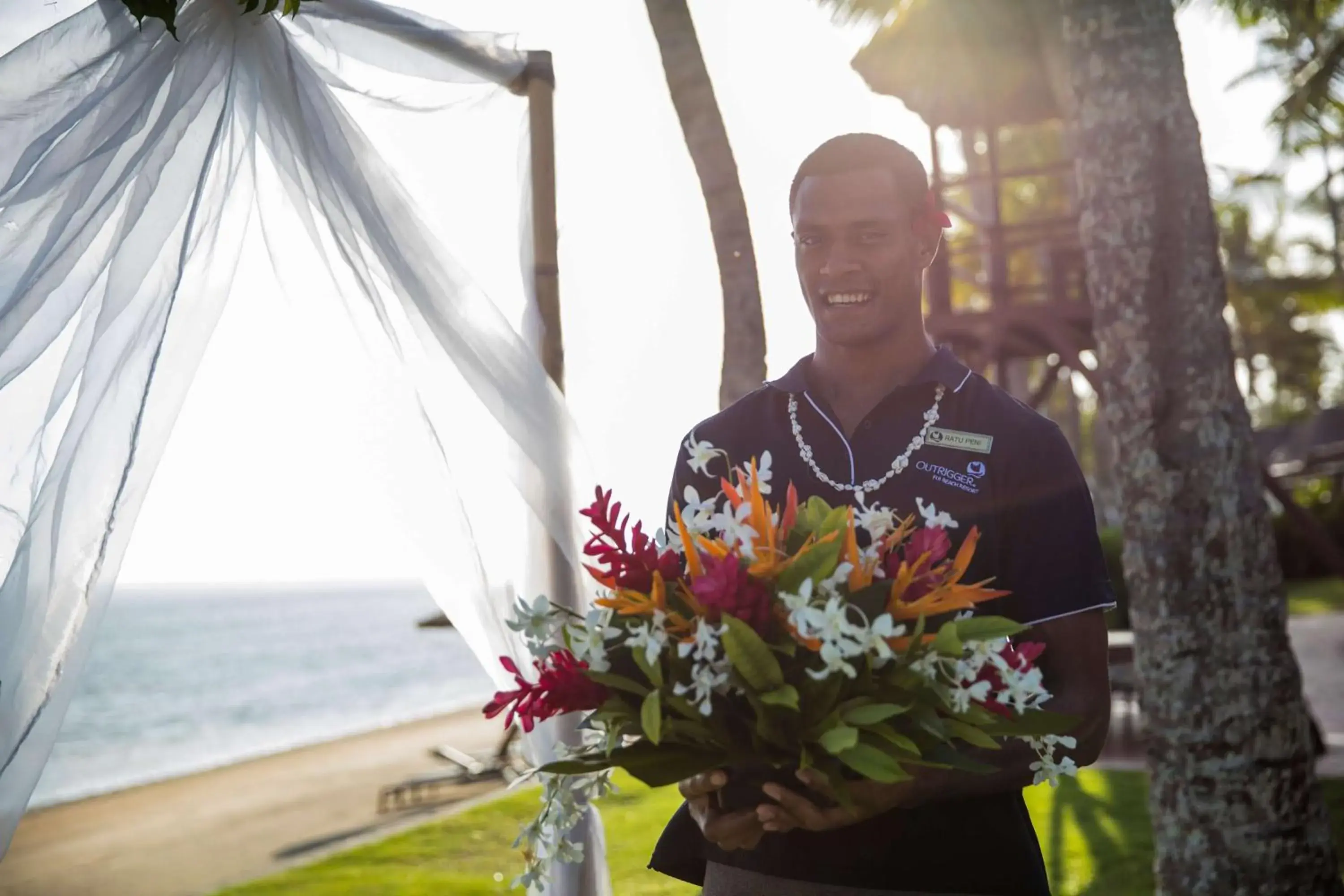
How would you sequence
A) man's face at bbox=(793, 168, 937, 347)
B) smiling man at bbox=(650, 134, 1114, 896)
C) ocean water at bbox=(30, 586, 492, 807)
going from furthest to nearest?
ocean water at bbox=(30, 586, 492, 807) < man's face at bbox=(793, 168, 937, 347) < smiling man at bbox=(650, 134, 1114, 896)

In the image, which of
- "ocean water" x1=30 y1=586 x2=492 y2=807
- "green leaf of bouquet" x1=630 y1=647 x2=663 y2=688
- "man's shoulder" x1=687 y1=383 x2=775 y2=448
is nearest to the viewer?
"green leaf of bouquet" x1=630 y1=647 x2=663 y2=688

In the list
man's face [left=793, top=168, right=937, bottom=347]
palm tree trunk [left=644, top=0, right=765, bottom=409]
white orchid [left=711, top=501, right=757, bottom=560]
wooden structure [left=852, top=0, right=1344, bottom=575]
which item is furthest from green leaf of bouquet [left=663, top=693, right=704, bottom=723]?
wooden structure [left=852, top=0, right=1344, bottom=575]

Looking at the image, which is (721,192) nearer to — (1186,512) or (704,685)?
(1186,512)

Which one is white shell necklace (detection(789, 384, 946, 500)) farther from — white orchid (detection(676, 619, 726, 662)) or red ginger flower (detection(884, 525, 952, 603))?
white orchid (detection(676, 619, 726, 662))

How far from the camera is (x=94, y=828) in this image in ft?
45.8

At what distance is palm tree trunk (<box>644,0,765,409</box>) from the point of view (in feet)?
14.5

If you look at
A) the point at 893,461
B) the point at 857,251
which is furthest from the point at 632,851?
the point at 857,251

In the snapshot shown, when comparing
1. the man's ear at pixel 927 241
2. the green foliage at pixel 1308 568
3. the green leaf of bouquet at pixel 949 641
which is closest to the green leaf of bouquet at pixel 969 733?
the green leaf of bouquet at pixel 949 641

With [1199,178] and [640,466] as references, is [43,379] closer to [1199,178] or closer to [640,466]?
[640,466]

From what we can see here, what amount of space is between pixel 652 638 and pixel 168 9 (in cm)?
181

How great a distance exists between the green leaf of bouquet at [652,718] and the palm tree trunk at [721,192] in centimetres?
279

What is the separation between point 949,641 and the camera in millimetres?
1604

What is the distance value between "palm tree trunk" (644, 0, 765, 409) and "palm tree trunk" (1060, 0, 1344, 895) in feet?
4.01

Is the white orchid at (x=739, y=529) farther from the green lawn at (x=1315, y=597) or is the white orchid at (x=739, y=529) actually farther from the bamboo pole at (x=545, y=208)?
the green lawn at (x=1315, y=597)
